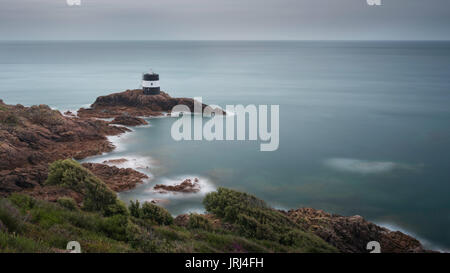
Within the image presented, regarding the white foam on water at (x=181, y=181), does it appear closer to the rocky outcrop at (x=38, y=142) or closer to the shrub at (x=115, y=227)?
the rocky outcrop at (x=38, y=142)

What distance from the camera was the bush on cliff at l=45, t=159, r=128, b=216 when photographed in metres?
11.4

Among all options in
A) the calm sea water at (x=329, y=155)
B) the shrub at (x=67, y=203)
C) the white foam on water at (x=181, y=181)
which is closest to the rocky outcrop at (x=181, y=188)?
the white foam on water at (x=181, y=181)

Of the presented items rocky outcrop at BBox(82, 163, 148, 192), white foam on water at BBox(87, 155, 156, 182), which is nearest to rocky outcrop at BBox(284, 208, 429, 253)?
rocky outcrop at BBox(82, 163, 148, 192)

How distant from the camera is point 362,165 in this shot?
22.0 metres

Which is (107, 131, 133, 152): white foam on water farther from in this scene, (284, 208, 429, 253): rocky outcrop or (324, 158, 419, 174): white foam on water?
(284, 208, 429, 253): rocky outcrop

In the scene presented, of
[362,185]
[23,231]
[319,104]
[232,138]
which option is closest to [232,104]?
[319,104]

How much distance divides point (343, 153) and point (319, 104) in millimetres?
18654

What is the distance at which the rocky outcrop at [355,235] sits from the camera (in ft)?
39.8

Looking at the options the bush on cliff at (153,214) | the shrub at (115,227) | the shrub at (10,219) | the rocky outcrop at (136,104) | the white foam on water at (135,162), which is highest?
the rocky outcrop at (136,104)

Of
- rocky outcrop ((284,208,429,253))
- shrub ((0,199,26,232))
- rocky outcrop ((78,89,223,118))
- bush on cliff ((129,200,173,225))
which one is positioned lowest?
rocky outcrop ((284,208,429,253))

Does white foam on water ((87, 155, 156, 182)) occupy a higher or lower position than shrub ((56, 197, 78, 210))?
lower

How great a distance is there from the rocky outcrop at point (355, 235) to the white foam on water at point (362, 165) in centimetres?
754

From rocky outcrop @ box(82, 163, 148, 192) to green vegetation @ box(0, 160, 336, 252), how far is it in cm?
396
